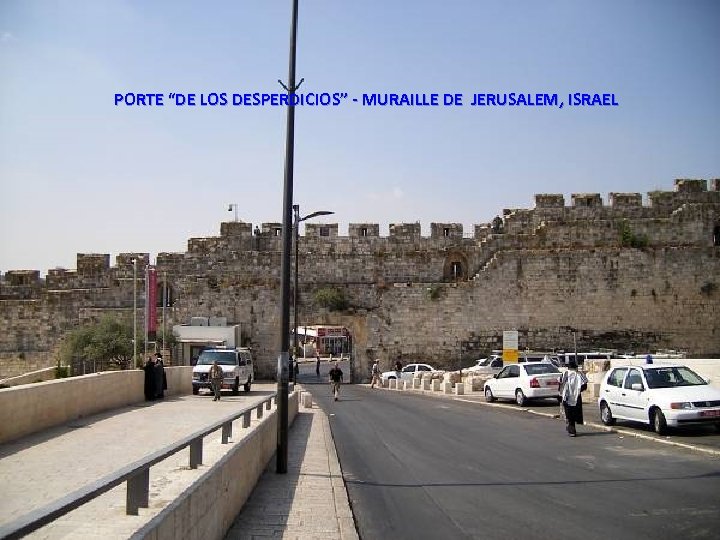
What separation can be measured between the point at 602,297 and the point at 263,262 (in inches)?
723

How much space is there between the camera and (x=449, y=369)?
4003 cm

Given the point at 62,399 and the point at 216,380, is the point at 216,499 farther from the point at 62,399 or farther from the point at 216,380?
the point at 216,380

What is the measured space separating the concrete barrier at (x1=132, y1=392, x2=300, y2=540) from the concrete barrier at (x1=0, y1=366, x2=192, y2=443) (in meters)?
5.11

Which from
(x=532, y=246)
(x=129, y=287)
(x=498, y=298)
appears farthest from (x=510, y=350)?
(x=129, y=287)

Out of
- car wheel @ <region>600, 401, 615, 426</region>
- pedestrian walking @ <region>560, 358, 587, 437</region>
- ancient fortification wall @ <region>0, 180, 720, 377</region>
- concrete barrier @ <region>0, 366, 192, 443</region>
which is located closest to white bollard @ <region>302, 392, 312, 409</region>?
concrete barrier @ <region>0, 366, 192, 443</region>

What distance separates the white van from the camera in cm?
2695

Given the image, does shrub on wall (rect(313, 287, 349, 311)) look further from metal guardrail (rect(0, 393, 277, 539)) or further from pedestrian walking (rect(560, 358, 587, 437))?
metal guardrail (rect(0, 393, 277, 539))

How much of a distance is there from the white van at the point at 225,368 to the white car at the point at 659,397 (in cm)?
1501

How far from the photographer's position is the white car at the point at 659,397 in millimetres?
13609

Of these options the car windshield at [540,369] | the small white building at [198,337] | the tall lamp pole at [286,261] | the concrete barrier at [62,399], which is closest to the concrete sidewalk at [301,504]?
the tall lamp pole at [286,261]

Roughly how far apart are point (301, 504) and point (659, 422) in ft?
27.2

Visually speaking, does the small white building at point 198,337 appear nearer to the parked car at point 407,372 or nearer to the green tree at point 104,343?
the green tree at point 104,343

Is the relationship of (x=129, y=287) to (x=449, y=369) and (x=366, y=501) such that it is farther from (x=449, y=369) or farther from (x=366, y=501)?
(x=366, y=501)

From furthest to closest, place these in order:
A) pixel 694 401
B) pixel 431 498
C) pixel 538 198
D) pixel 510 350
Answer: pixel 538 198, pixel 510 350, pixel 694 401, pixel 431 498
